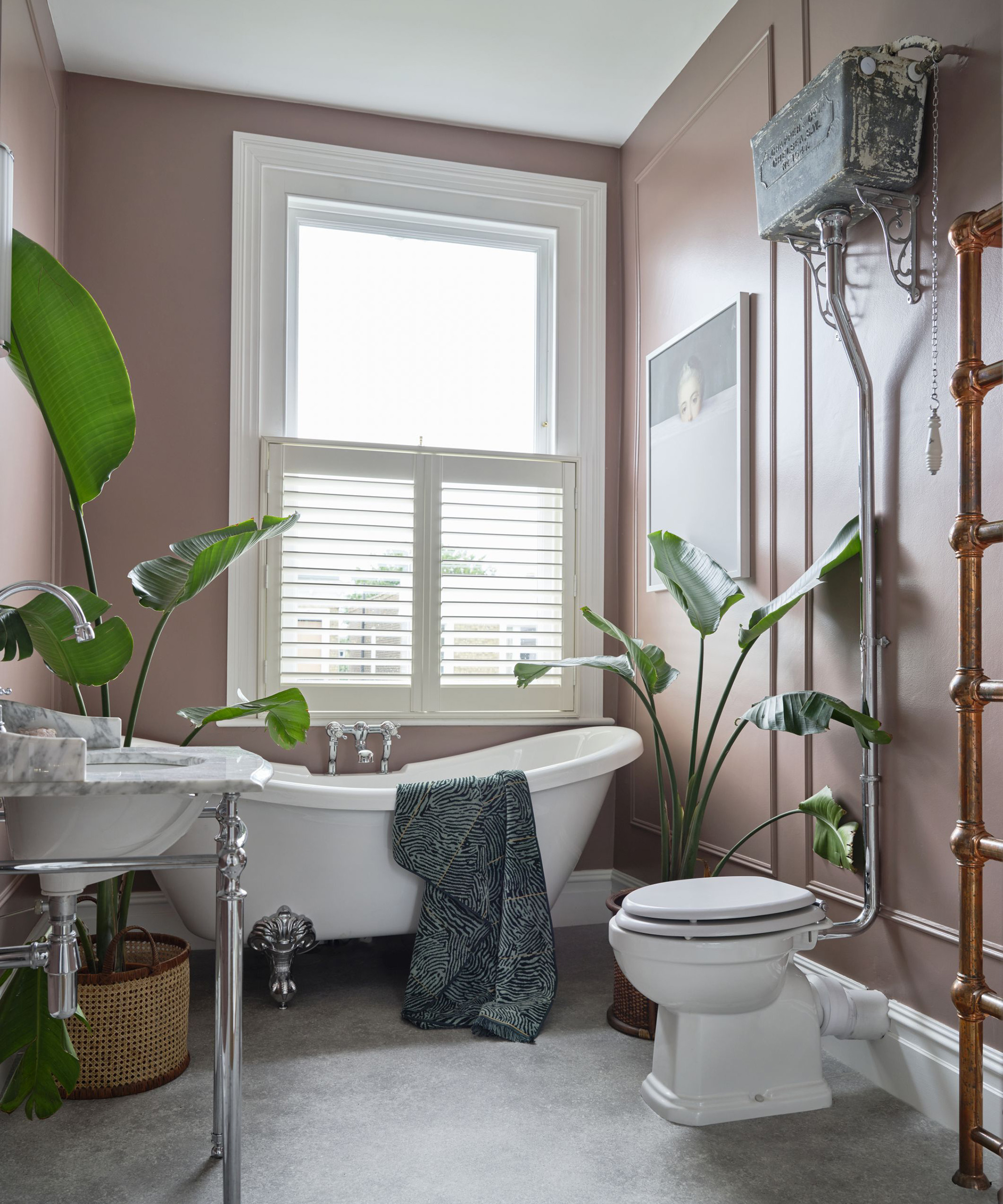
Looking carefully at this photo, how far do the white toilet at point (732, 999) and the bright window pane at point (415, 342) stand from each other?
2047 millimetres

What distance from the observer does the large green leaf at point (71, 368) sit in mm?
1970

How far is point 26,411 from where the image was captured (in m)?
2.65

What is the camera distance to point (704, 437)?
2957 mm

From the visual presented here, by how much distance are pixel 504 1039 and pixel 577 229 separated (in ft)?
9.34

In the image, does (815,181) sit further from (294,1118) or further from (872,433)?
(294,1118)

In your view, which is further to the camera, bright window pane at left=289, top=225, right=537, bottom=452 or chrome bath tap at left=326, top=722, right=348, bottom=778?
bright window pane at left=289, top=225, right=537, bottom=452

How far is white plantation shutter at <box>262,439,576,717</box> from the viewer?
3316 mm

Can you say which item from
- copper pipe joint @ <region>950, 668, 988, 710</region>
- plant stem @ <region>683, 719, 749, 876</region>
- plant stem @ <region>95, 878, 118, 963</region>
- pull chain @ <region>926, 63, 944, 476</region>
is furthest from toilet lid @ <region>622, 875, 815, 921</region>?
plant stem @ <region>95, 878, 118, 963</region>

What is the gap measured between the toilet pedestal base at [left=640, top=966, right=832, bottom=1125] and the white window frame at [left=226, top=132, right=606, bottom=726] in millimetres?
1597

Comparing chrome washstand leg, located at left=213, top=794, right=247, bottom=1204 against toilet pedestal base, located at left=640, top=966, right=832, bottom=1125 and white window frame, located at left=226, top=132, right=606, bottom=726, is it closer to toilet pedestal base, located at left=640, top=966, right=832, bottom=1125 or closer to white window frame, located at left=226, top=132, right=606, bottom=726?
toilet pedestal base, located at left=640, top=966, right=832, bottom=1125

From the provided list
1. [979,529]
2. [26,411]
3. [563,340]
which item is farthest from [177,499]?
[979,529]

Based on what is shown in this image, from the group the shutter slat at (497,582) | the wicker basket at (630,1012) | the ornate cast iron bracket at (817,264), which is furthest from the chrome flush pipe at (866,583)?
the shutter slat at (497,582)

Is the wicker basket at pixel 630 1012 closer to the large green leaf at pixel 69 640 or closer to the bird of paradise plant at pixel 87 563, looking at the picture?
the bird of paradise plant at pixel 87 563

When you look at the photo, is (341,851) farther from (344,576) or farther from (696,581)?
(696,581)
